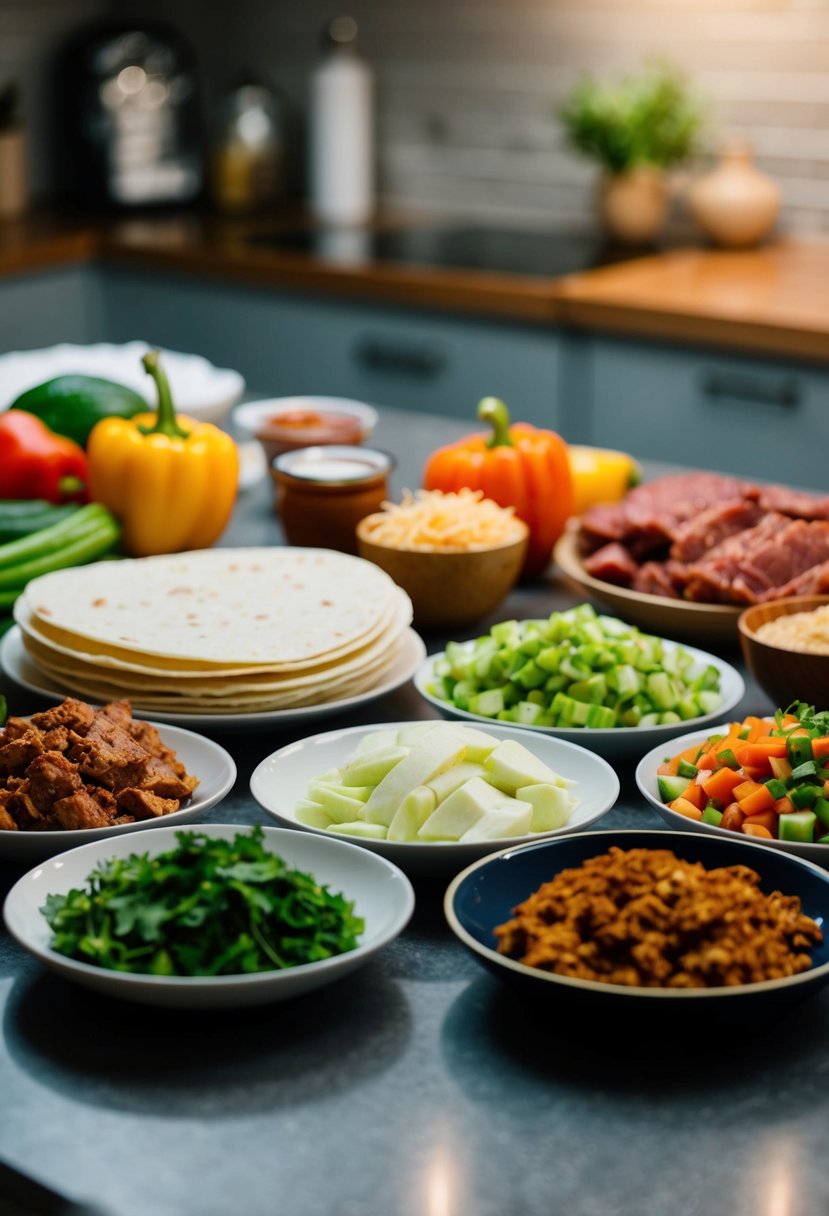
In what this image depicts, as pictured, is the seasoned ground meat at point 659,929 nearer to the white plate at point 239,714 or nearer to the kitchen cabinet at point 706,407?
the white plate at point 239,714

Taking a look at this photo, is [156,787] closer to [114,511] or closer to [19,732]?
[19,732]

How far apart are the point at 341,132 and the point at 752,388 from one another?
5.68 ft

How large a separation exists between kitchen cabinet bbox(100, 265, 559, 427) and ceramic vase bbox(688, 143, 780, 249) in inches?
27.4

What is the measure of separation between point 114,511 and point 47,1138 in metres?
1.10

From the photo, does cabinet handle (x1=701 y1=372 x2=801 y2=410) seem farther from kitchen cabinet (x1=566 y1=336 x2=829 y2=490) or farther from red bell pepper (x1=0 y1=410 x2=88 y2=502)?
red bell pepper (x1=0 y1=410 x2=88 y2=502)

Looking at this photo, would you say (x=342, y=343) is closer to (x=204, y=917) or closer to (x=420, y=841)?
(x=420, y=841)

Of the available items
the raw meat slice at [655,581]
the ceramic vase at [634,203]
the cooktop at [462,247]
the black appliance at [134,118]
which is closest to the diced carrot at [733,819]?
the raw meat slice at [655,581]

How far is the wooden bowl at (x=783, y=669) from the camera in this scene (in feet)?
4.63

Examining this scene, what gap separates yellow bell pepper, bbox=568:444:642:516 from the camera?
2057mm

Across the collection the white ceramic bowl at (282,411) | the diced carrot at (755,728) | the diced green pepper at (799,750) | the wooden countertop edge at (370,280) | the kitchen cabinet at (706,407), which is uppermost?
the wooden countertop edge at (370,280)

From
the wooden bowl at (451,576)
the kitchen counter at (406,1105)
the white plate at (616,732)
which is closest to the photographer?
the kitchen counter at (406,1105)

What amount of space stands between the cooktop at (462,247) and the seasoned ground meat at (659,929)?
2500mm

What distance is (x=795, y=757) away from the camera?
119 cm

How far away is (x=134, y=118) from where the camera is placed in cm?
419
